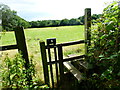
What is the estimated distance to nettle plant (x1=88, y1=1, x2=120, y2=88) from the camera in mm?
1204

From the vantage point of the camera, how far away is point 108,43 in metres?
1.42

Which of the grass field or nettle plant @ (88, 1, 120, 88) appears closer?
nettle plant @ (88, 1, 120, 88)

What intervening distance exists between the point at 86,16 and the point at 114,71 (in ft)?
4.37

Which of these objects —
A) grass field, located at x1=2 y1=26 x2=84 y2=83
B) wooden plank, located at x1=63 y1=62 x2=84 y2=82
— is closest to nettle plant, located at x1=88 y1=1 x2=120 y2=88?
wooden plank, located at x1=63 y1=62 x2=84 y2=82

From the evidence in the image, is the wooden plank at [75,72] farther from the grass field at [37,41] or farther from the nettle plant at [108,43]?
the grass field at [37,41]

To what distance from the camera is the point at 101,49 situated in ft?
5.70

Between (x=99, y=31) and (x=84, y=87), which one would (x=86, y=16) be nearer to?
(x=99, y=31)

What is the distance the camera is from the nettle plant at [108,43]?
120 centimetres

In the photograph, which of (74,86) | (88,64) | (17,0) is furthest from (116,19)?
(74,86)

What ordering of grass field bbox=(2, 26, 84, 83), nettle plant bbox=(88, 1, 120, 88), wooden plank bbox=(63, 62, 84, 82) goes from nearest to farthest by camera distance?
nettle plant bbox=(88, 1, 120, 88), wooden plank bbox=(63, 62, 84, 82), grass field bbox=(2, 26, 84, 83)

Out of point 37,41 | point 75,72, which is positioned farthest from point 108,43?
point 37,41

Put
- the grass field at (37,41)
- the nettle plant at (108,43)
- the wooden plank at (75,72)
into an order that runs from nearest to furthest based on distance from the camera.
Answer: the nettle plant at (108,43) < the wooden plank at (75,72) < the grass field at (37,41)

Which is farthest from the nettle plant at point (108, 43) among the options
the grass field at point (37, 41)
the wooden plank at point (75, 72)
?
the grass field at point (37, 41)

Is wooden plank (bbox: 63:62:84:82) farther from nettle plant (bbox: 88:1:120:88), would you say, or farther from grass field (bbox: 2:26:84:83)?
grass field (bbox: 2:26:84:83)
